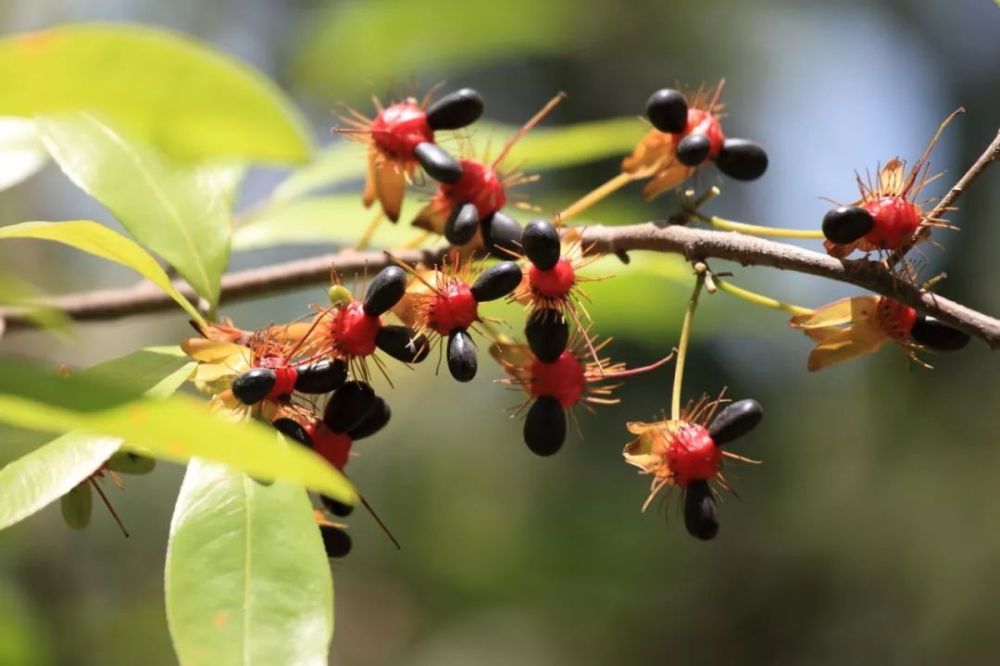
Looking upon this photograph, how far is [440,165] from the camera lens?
1.33m

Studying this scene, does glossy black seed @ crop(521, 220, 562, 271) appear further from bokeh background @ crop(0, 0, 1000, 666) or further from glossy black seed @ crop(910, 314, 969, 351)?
bokeh background @ crop(0, 0, 1000, 666)

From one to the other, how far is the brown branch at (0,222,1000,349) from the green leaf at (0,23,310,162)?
2.44 ft

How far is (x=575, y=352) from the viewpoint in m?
1.35

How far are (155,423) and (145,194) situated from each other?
3.02ft

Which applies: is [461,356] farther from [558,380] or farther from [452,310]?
[558,380]

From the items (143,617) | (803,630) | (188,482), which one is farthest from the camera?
(803,630)

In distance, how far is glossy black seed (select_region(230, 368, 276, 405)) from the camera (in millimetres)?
1093

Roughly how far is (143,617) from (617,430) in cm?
205

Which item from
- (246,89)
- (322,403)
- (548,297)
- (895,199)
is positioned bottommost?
(322,403)

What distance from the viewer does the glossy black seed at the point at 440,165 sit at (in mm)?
1325

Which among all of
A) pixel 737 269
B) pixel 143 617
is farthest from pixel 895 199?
pixel 143 617

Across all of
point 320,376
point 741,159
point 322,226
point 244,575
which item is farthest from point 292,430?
point 322,226

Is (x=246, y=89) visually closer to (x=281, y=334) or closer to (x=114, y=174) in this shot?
(x=281, y=334)

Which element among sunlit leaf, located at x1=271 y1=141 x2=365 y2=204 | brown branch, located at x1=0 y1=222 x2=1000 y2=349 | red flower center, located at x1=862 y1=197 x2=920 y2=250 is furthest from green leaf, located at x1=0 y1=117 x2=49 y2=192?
red flower center, located at x1=862 y1=197 x2=920 y2=250
